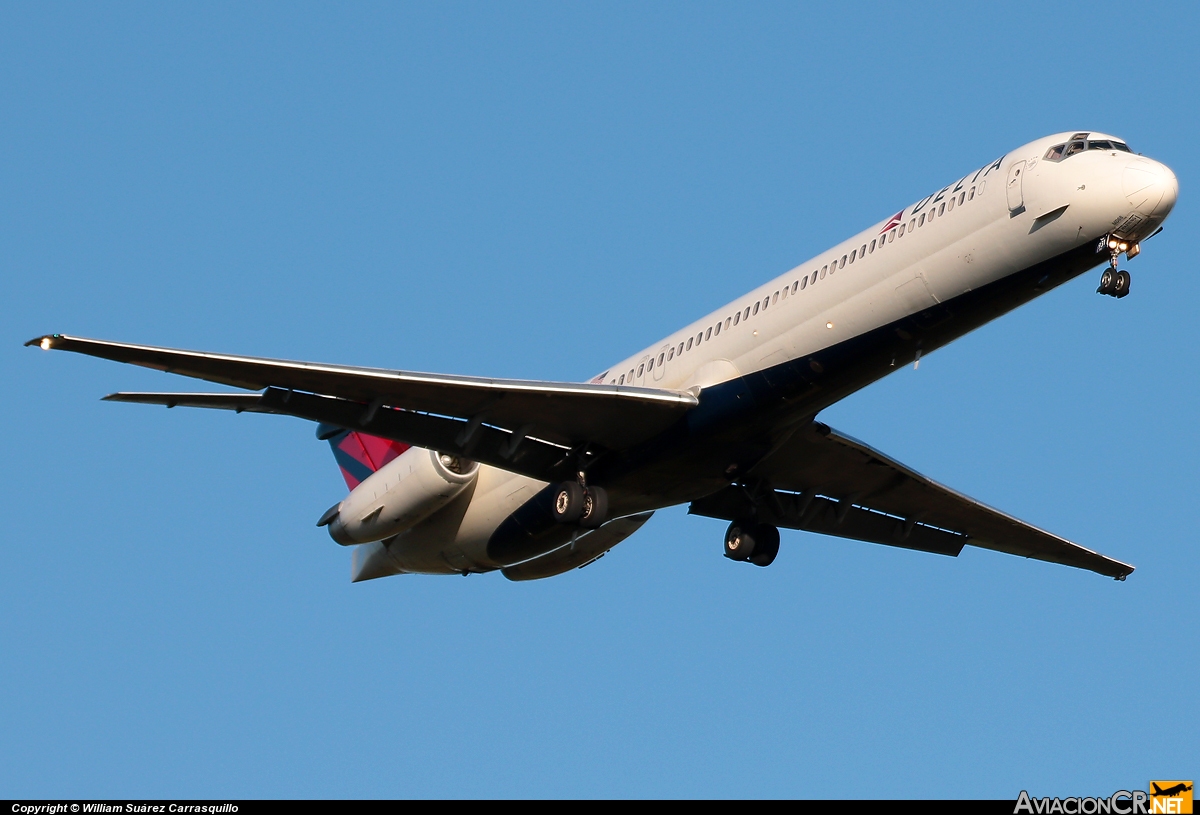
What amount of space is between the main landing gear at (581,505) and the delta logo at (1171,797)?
9.78m

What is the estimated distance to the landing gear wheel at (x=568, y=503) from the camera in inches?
1022

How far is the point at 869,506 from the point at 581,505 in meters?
6.66

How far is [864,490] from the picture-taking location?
96.4 feet

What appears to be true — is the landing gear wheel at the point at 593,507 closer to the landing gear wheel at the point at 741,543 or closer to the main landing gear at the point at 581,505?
the main landing gear at the point at 581,505

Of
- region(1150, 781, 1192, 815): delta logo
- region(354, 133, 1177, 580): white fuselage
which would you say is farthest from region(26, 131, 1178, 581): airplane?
region(1150, 781, 1192, 815): delta logo

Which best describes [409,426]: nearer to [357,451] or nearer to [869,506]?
[357,451]

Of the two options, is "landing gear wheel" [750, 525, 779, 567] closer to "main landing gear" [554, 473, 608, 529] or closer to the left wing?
"main landing gear" [554, 473, 608, 529]

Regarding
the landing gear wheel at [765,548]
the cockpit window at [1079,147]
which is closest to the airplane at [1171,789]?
the cockpit window at [1079,147]

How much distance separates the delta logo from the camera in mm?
18812

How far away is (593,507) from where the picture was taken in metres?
26.0

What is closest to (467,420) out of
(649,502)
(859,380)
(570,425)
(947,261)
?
(570,425)

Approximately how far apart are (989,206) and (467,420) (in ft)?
27.9

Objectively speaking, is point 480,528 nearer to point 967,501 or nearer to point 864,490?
point 864,490

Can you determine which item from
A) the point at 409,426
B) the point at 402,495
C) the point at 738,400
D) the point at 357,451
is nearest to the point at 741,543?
the point at 738,400
